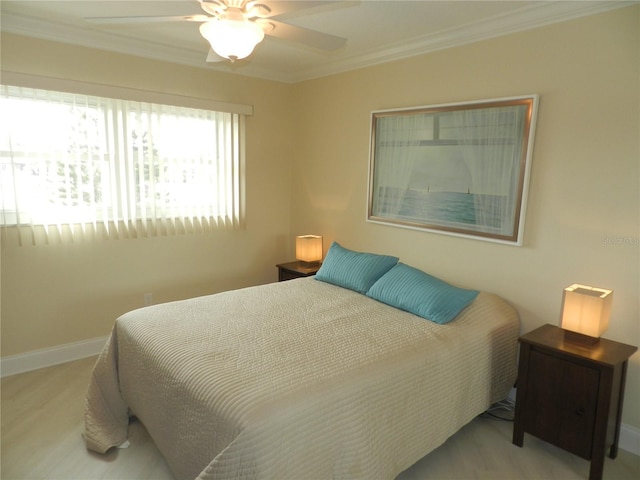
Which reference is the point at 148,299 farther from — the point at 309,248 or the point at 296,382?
the point at 296,382

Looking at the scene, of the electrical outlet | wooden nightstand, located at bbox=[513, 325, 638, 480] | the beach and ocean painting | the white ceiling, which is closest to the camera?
wooden nightstand, located at bbox=[513, 325, 638, 480]

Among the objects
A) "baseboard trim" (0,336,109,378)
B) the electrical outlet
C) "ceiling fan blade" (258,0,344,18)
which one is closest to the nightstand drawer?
"ceiling fan blade" (258,0,344,18)

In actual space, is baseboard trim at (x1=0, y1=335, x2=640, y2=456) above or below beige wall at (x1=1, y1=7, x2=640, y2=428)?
below

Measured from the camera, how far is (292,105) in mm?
4145

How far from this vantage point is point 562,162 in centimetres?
237

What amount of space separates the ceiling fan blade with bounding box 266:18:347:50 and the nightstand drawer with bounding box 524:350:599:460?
193 centimetres

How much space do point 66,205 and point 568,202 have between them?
3351mm

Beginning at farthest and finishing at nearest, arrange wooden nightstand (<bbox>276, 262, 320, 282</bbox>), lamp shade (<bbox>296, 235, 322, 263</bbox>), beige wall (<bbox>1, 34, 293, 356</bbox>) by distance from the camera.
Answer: lamp shade (<bbox>296, 235, 322, 263</bbox>) < wooden nightstand (<bbox>276, 262, 320, 282</bbox>) < beige wall (<bbox>1, 34, 293, 356</bbox>)

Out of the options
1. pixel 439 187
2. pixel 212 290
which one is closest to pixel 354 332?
pixel 439 187

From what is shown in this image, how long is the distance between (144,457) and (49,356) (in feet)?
4.85

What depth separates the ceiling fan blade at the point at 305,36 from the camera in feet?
6.03

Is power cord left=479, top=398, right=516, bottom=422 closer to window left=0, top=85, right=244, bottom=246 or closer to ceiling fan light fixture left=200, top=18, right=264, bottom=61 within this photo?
ceiling fan light fixture left=200, top=18, right=264, bottom=61

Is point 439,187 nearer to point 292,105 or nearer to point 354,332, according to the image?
point 354,332

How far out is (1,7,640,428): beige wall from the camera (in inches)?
87.0
